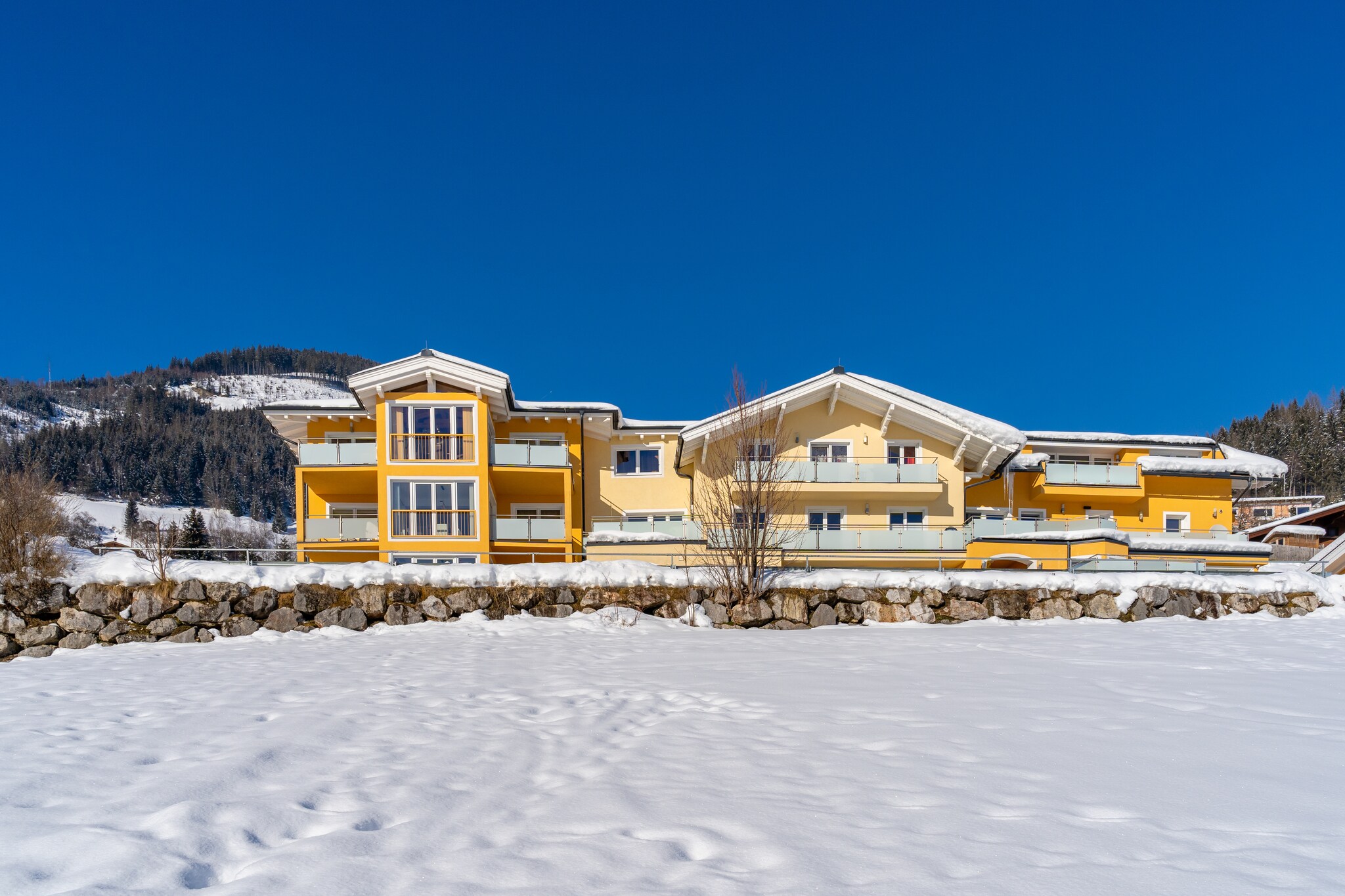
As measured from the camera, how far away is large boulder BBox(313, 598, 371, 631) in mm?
15094

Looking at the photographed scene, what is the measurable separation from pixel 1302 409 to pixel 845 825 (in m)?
121

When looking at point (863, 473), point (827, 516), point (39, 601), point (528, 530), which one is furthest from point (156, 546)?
point (863, 473)

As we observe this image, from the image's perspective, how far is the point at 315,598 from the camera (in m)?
15.3

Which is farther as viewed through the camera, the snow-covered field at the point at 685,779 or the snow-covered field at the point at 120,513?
the snow-covered field at the point at 120,513

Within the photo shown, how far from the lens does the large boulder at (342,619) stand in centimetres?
1509

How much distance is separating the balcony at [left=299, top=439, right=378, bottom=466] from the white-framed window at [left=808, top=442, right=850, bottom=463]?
54.4ft

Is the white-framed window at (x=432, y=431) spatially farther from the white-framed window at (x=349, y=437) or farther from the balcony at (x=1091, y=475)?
the balcony at (x=1091, y=475)

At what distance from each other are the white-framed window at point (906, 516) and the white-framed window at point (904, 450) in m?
2.03

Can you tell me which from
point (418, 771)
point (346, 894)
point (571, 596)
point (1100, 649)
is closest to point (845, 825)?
point (346, 894)

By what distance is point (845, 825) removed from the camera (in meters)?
4.30

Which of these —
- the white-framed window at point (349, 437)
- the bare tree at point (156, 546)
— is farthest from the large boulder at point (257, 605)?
the white-framed window at point (349, 437)

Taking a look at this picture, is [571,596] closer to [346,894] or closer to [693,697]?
[693,697]

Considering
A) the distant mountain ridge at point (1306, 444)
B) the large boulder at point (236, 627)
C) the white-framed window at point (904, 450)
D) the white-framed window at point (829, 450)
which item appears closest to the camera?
the large boulder at point (236, 627)

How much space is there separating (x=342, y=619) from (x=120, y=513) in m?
126
